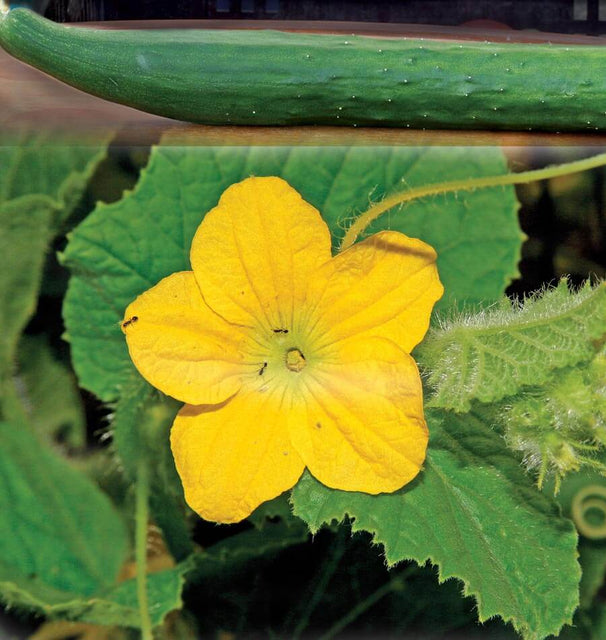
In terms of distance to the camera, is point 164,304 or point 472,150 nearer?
point 164,304

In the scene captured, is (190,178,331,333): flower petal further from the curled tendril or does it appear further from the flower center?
the curled tendril

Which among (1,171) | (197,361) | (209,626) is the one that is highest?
(1,171)

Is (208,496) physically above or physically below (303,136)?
below

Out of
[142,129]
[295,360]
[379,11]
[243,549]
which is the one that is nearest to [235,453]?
[295,360]

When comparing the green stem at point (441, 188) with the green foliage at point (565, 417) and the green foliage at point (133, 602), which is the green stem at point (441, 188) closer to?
the green foliage at point (565, 417)

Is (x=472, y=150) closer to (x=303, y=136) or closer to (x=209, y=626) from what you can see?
(x=303, y=136)

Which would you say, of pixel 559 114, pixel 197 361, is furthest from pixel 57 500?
pixel 559 114

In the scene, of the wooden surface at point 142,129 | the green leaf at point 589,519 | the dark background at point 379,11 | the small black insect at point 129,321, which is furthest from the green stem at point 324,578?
the dark background at point 379,11
